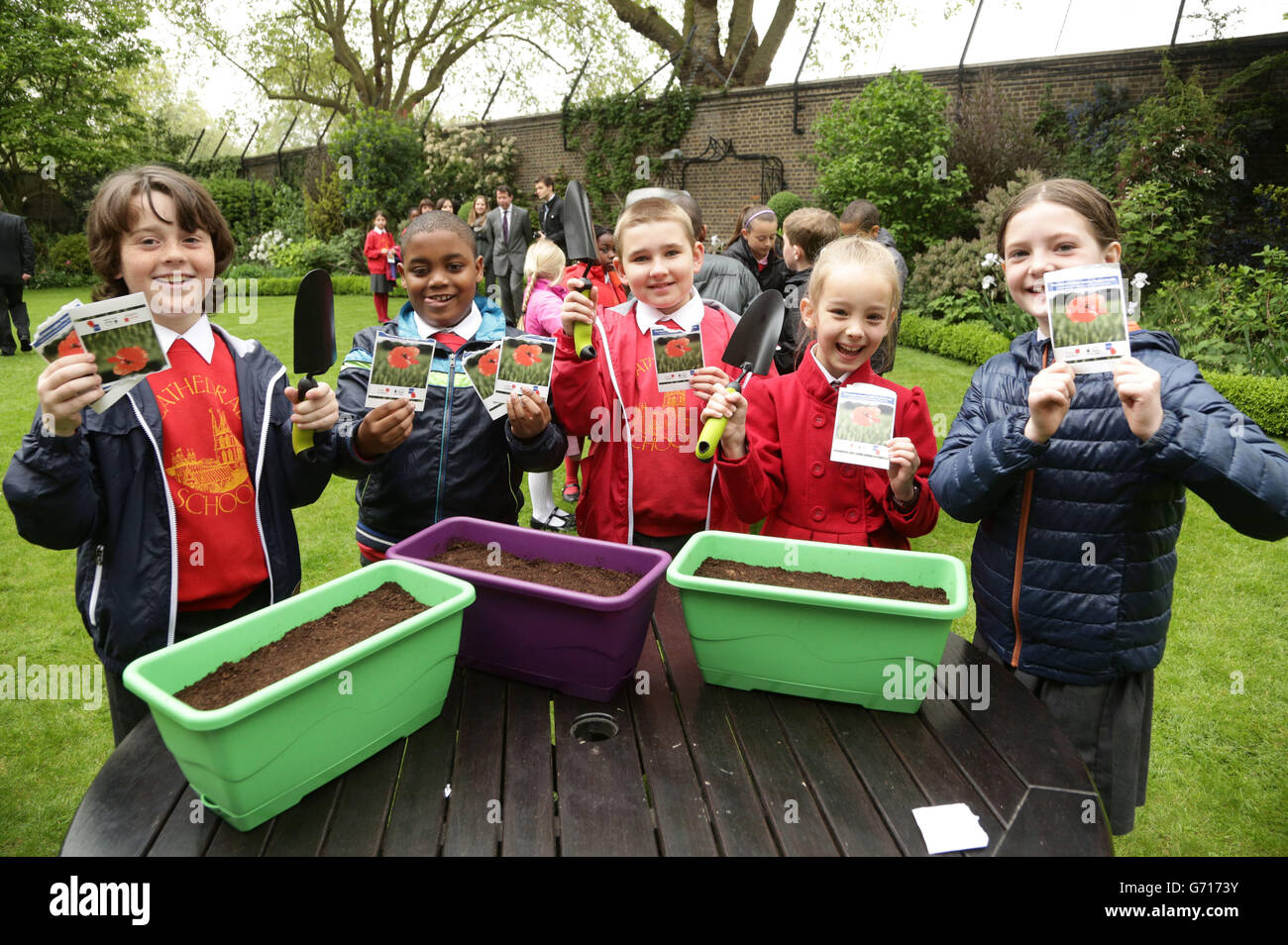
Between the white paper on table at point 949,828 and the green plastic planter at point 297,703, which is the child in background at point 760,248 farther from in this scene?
the white paper on table at point 949,828

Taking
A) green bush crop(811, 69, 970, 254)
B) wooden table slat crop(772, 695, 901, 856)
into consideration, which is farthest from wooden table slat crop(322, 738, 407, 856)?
green bush crop(811, 69, 970, 254)

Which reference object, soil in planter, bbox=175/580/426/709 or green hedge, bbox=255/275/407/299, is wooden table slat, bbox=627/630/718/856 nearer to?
soil in planter, bbox=175/580/426/709

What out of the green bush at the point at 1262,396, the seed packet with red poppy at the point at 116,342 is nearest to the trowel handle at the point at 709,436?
the seed packet with red poppy at the point at 116,342

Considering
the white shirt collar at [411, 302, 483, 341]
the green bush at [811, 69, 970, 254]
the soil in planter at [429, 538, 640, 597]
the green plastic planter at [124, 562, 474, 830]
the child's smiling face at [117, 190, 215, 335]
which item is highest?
the green bush at [811, 69, 970, 254]

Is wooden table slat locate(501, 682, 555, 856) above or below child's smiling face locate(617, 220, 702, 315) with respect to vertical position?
below

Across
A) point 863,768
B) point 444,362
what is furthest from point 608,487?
point 863,768

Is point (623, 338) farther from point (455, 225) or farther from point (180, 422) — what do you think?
point (180, 422)

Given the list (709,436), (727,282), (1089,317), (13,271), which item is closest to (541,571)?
(709,436)

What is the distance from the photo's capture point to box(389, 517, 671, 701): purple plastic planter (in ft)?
4.74

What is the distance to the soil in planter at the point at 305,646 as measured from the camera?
4.06 feet

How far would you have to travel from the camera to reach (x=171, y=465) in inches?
67.2

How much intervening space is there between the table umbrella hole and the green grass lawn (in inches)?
79.1

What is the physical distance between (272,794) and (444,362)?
1.20 meters
